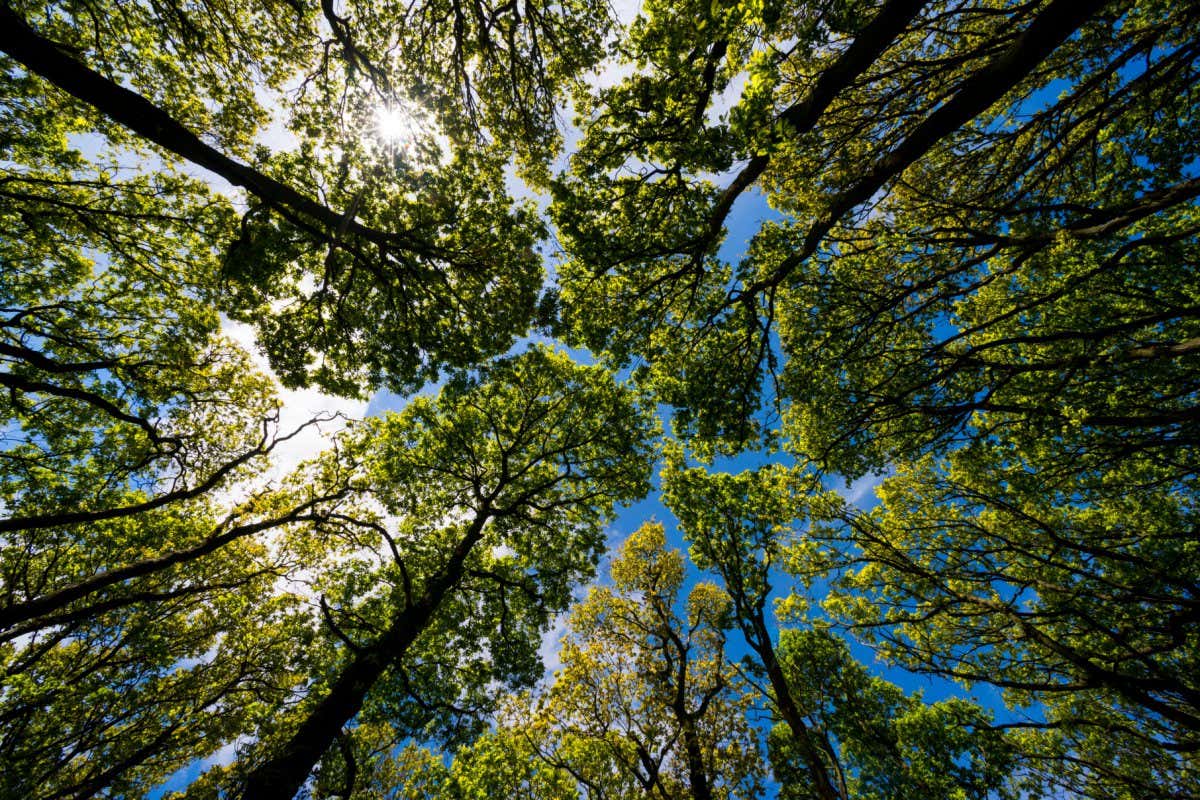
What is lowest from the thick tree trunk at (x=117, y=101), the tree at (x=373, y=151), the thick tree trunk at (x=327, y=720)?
the thick tree trunk at (x=327, y=720)

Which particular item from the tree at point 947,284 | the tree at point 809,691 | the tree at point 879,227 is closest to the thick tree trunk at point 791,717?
the tree at point 809,691

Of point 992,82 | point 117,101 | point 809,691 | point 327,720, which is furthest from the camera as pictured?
point 809,691

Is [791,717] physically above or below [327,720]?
above

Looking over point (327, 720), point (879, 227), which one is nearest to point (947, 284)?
point (879, 227)

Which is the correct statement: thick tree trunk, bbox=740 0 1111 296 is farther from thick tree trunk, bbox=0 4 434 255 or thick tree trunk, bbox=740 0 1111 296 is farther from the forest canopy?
thick tree trunk, bbox=0 4 434 255

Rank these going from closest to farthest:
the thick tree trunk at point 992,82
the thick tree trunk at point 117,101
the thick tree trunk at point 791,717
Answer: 1. the thick tree trunk at point 992,82
2. the thick tree trunk at point 117,101
3. the thick tree trunk at point 791,717

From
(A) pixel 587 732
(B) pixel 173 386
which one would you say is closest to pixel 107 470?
(B) pixel 173 386

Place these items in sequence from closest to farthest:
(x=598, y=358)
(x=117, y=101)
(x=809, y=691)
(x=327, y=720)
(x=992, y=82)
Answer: (x=992, y=82) → (x=117, y=101) → (x=327, y=720) → (x=598, y=358) → (x=809, y=691)

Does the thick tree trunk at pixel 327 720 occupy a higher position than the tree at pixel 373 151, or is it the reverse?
the tree at pixel 373 151

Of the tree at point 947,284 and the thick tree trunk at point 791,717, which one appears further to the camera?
the thick tree trunk at point 791,717

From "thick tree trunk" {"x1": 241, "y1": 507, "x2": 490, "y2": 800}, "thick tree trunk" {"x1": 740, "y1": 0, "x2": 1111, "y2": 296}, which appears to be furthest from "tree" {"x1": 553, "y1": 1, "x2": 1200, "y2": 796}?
"thick tree trunk" {"x1": 241, "y1": 507, "x2": 490, "y2": 800}

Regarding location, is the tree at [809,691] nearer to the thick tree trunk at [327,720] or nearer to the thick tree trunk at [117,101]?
the thick tree trunk at [327,720]

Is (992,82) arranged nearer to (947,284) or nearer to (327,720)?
(947,284)

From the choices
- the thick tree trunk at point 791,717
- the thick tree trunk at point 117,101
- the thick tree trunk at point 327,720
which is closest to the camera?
the thick tree trunk at point 117,101
